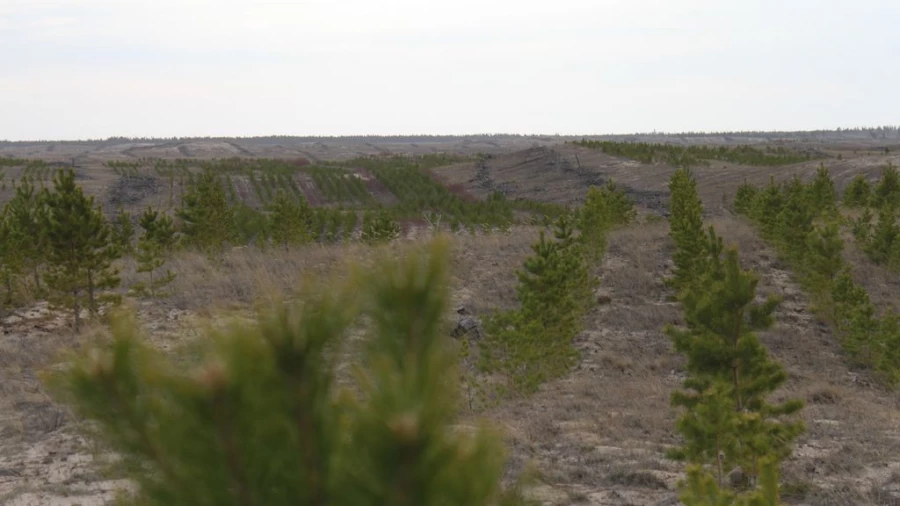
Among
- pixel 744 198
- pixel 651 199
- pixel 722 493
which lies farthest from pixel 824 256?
pixel 651 199

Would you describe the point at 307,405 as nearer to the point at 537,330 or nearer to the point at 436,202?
the point at 537,330

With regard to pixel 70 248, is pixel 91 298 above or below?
below

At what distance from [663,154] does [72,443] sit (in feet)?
165

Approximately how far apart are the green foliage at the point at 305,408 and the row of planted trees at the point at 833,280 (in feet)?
39.2

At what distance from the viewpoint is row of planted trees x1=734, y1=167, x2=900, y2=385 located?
1160 centimetres

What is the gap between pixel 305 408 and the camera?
1408 mm

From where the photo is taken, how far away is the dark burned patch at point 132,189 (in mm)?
50003

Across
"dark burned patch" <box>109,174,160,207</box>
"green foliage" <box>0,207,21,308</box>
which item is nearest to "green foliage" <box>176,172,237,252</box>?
"green foliage" <box>0,207,21,308</box>

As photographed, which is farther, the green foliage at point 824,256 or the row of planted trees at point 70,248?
the green foliage at point 824,256

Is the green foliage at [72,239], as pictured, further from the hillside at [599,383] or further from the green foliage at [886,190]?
the green foliage at [886,190]

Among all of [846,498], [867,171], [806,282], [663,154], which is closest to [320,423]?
[846,498]

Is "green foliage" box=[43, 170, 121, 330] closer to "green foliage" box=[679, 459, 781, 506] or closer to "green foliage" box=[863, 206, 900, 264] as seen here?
"green foliage" box=[679, 459, 781, 506]

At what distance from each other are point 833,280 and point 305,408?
15.5 metres

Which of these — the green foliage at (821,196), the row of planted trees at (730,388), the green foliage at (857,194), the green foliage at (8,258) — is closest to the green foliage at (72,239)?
the green foliage at (8,258)
